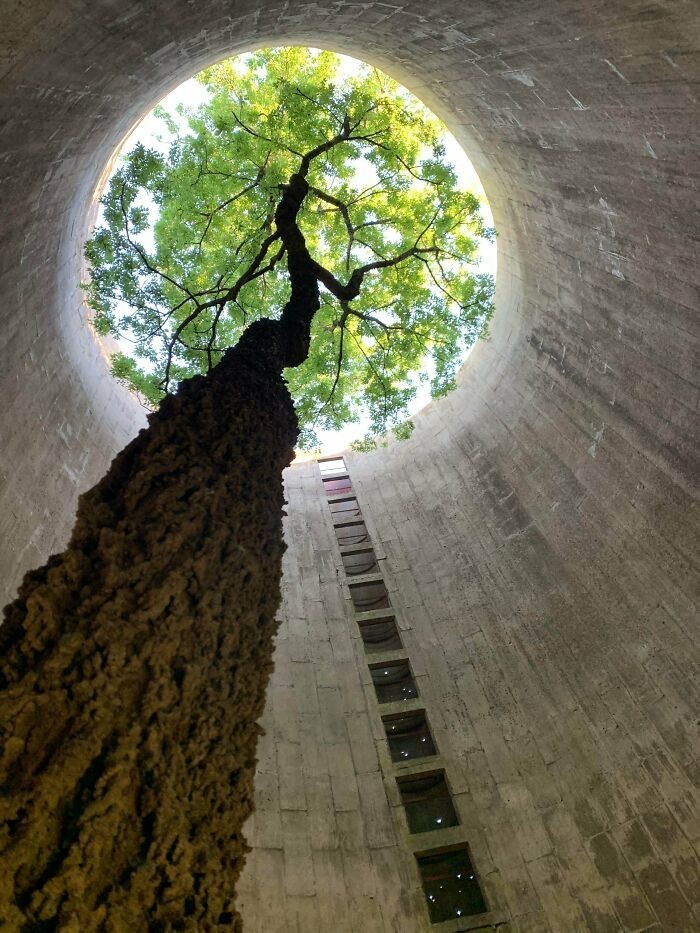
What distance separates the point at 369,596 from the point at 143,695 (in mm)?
6984

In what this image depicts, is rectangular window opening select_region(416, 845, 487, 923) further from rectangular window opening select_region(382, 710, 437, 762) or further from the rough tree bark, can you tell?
the rough tree bark

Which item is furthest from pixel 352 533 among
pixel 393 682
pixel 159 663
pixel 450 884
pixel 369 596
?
pixel 159 663

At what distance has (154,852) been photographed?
6.93ft

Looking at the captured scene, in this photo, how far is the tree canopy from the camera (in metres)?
8.73

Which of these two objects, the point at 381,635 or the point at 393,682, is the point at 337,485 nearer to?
the point at 381,635

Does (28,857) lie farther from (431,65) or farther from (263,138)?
(263,138)

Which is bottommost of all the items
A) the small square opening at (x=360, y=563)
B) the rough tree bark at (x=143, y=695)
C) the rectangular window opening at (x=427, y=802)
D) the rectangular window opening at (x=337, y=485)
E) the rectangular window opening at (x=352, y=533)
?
the rough tree bark at (x=143, y=695)

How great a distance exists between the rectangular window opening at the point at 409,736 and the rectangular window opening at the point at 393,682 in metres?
0.24

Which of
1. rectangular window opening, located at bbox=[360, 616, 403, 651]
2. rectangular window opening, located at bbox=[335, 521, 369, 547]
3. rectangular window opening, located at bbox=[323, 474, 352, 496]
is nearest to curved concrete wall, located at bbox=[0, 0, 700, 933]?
rectangular window opening, located at bbox=[360, 616, 403, 651]

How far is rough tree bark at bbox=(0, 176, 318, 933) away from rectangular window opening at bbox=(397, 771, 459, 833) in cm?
394

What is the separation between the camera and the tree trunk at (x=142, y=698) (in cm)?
198

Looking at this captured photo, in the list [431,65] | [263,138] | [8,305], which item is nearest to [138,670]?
[8,305]

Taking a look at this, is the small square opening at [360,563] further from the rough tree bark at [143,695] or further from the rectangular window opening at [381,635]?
the rough tree bark at [143,695]

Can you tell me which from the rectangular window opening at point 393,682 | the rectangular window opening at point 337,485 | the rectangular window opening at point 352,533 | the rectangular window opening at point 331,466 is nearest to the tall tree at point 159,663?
the rectangular window opening at point 393,682
